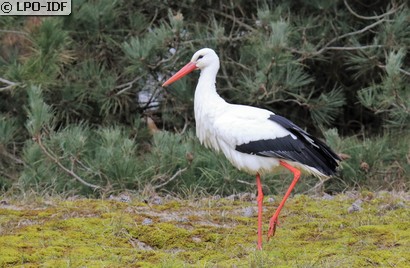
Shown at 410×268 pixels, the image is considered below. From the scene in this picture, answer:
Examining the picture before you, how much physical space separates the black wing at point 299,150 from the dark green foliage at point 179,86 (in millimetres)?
1794

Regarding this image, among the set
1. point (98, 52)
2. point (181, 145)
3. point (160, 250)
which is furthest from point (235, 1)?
point (160, 250)

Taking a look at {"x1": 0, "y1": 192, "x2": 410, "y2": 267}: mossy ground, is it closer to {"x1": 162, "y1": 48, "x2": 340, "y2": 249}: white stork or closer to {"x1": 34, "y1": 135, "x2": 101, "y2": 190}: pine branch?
{"x1": 162, "y1": 48, "x2": 340, "y2": 249}: white stork

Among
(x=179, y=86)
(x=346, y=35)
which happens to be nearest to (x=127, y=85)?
(x=179, y=86)

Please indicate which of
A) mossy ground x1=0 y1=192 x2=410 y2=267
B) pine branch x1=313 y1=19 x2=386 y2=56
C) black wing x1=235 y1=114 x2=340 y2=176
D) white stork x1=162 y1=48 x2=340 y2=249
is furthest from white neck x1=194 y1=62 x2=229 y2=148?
pine branch x1=313 y1=19 x2=386 y2=56

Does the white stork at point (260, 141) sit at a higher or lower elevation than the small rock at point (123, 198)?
higher

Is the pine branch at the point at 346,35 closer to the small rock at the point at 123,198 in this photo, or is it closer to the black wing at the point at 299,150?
the small rock at the point at 123,198

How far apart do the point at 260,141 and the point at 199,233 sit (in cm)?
79

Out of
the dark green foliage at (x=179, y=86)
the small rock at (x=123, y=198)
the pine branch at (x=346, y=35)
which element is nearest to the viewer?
the small rock at (x=123, y=198)

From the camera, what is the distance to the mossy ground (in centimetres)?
481

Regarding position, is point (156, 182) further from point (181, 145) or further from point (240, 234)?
point (240, 234)

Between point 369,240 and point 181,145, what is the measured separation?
354 cm

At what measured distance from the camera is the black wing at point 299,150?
5.81 meters

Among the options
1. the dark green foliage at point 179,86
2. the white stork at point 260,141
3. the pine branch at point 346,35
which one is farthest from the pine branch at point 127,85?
the white stork at point 260,141

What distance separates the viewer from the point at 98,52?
33.0 feet
